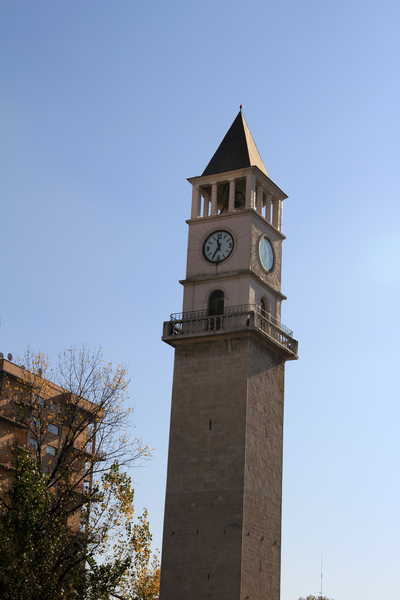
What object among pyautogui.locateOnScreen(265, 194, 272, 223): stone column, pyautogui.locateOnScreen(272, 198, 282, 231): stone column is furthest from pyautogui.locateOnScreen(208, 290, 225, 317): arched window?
pyautogui.locateOnScreen(272, 198, 282, 231): stone column

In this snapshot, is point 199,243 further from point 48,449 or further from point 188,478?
point 48,449

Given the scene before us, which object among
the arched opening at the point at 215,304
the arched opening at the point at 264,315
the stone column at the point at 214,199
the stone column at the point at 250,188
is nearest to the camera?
the arched opening at the point at 264,315

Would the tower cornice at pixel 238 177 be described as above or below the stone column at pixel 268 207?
above

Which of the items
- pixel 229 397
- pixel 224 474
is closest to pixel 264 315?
pixel 229 397

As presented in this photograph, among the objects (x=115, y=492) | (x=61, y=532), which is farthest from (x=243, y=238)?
(x=61, y=532)

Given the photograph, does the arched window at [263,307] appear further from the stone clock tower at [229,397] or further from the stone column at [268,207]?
the stone column at [268,207]

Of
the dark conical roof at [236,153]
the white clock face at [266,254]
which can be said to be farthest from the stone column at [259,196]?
the white clock face at [266,254]

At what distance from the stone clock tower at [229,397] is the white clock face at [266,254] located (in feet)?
0.21

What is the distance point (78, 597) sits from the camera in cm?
3150

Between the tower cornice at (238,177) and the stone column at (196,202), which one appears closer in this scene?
the tower cornice at (238,177)

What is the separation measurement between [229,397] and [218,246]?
8.64 metres

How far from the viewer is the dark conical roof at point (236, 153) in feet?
159

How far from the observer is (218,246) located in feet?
154

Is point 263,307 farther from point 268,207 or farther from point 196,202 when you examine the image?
point 196,202
